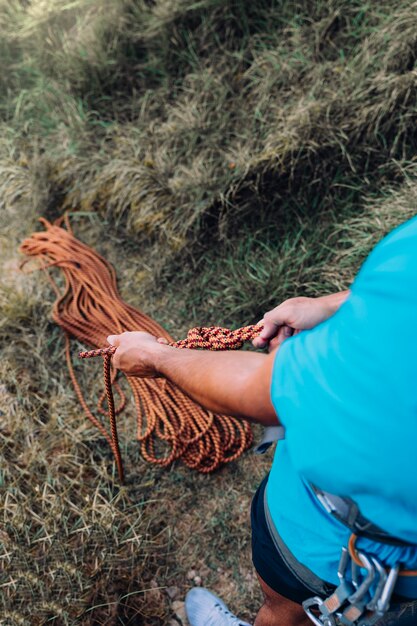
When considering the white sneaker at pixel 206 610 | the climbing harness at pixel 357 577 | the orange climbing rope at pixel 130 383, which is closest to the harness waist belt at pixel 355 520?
the climbing harness at pixel 357 577

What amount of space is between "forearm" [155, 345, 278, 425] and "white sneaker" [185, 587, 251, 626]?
131 centimetres

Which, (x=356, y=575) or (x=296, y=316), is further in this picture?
(x=296, y=316)

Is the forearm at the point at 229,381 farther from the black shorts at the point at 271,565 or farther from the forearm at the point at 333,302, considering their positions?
the black shorts at the point at 271,565

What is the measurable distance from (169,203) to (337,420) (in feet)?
8.77

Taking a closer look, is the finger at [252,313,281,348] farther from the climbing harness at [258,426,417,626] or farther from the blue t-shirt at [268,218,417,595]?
the blue t-shirt at [268,218,417,595]

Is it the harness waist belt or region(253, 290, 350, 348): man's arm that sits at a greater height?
region(253, 290, 350, 348): man's arm

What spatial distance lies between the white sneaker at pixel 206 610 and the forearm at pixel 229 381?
1.31 m

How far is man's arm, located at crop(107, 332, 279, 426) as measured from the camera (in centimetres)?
133

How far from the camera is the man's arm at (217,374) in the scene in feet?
4.36

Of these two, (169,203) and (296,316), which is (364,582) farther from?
(169,203)

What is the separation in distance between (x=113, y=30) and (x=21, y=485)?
3350 mm

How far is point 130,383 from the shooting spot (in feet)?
10.3

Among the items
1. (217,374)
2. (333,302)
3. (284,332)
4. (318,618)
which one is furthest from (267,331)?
(318,618)

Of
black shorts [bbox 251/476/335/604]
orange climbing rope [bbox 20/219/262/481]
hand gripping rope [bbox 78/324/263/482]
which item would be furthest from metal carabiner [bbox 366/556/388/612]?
orange climbing rope [bbox 20/219/262/481]
